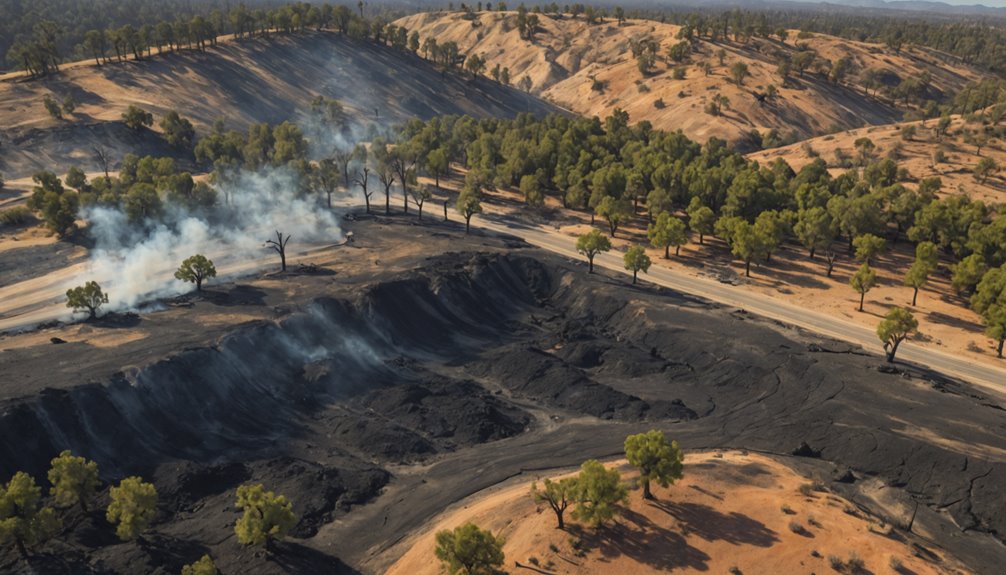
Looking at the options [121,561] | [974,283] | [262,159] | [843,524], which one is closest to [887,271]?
[974,283]

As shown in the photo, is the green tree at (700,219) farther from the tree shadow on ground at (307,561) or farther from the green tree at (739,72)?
the green tree at (739,72)

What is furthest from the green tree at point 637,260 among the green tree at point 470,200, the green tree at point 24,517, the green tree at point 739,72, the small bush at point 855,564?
the green tree at point 739,72

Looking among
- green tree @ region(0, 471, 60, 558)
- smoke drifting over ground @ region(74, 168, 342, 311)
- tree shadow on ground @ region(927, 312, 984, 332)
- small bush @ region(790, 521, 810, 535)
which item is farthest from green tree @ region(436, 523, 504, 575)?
tree shadow on ground @ region(927, 312, 984, 332)

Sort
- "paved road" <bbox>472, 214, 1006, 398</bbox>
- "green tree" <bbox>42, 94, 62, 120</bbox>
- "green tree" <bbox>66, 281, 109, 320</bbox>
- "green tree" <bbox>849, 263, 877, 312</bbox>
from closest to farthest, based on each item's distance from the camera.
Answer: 1. "green tree" <bbox>66, 281, 109, 320</bbox>
2. "paved road" <bbox>472, 214, 1006, 398</bbox>
3. "green tree" <bbox>849, 263, 877, 312</bbox>
4. "green tree" <bbox>42, 94, 62, 120</bbox>

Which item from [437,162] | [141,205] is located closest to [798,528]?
[141,205]

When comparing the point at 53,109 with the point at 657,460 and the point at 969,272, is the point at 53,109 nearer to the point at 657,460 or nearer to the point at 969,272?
the point at 657,460

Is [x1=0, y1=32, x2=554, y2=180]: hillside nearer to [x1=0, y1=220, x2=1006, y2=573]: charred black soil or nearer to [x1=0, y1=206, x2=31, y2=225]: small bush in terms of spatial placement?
[x1=0, y1=206, x2=31, y2=225]: small bush

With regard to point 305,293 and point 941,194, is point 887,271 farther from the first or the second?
point 305,293
